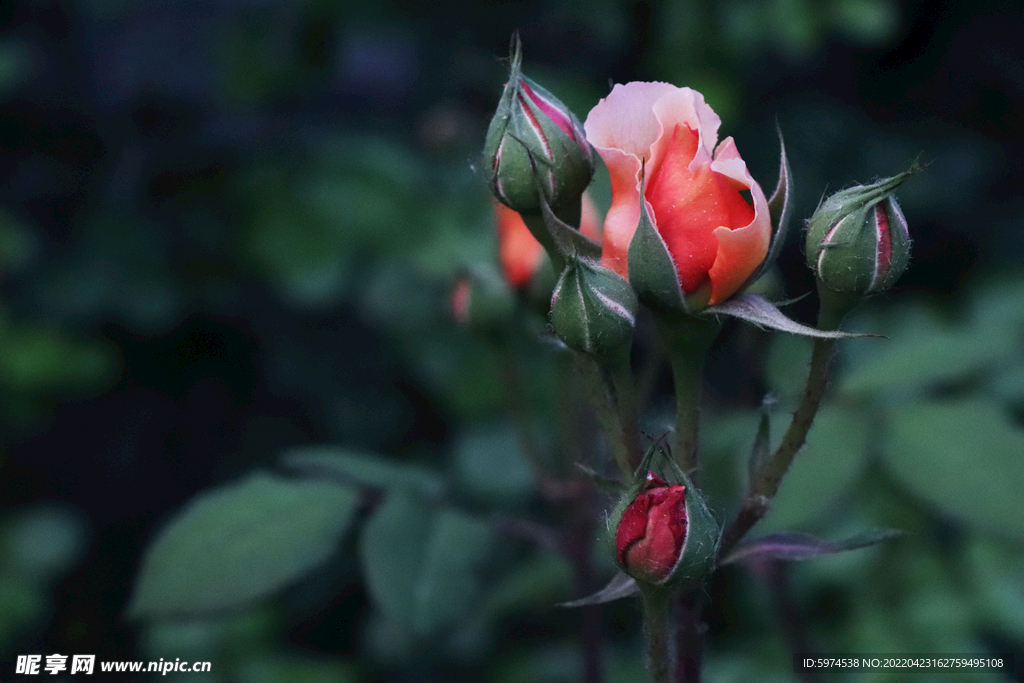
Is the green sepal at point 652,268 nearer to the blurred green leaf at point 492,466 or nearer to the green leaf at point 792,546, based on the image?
the green leaf at point 792,546

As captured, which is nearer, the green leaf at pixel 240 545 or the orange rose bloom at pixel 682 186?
the orange rose bloom at pixel 682 186

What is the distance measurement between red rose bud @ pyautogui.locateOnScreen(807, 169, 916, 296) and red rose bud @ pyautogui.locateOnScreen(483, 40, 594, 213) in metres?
0.18

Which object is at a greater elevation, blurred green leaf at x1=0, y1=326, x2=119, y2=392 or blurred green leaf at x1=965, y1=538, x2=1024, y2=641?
blurred green leaf at x1=0, y1=326, x2=119, y2=392

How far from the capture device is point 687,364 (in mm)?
697

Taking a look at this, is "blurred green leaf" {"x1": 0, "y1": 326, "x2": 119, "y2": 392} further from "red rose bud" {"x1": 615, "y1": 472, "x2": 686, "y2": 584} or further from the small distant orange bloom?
"red rose bud" {"x1": 615, "y1": 472, "x2": 686, "y2": 584}

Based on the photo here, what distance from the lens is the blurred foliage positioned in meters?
1.10

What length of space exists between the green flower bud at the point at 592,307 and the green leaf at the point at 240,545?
1.66 feet

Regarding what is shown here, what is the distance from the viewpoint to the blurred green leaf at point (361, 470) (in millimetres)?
1126

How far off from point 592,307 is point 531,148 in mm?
133

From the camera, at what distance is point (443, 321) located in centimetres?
199

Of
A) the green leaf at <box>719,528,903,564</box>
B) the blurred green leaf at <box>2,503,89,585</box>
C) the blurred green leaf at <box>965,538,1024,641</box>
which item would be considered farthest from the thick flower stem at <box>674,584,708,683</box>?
the blurred green leaf at <box>2,503,89,585</box>

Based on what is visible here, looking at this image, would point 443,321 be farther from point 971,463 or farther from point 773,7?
point 971,463

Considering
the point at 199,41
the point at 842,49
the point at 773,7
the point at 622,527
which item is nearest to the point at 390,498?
the point at 622,527

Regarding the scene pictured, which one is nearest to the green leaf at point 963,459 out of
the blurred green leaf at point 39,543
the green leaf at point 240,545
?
the green leaf at point 240,545
